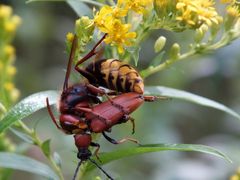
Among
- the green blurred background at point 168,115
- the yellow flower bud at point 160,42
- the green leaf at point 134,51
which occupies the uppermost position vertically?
the yellow flower bud at point 160,42

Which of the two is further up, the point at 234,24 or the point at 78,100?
the point at 234,24

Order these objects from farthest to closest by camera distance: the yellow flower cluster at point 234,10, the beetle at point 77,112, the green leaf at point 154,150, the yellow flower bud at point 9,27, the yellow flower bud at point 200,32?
the yellow flower bud at point 9,27, the yellow flower cluster at point 234,10, the yellow flower bud at point 200,32, the beetle at point 77,112, the green leaf at point 154,150

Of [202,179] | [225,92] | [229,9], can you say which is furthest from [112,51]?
[225,92]

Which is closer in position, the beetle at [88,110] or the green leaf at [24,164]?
the beetle at [88,110]

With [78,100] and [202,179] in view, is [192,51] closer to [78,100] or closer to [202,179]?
[78,100]

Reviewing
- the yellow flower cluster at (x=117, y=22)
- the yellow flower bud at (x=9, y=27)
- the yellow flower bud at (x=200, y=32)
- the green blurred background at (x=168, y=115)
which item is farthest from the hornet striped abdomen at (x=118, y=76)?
the green blurred background at (x=168, y=115)

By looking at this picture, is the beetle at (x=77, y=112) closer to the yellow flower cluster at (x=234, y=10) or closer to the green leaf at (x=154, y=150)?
the green leaf at (x=154, y=150)

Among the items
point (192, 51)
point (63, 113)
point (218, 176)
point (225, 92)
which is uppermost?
point (192, 51)
